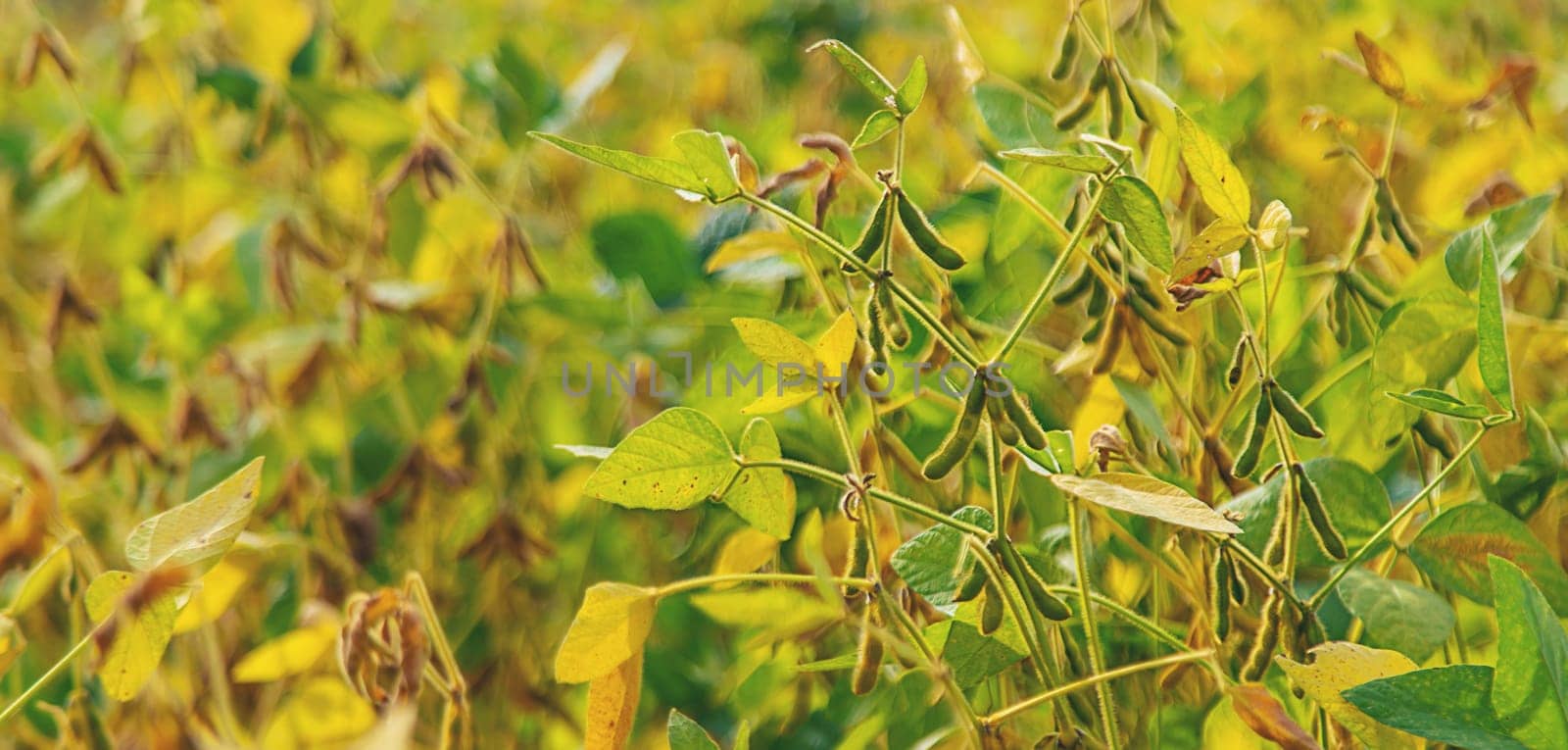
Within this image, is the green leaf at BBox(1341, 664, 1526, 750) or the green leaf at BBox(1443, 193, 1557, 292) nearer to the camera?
the green leaf at BBox(1341, 664, 1526, 750)

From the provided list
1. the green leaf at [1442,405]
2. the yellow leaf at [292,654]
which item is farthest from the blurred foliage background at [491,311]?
the green leaf at [1442,405]

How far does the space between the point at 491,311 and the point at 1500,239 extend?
54 centimetres

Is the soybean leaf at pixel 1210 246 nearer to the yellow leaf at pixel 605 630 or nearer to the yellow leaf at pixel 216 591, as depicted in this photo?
the yellow leaf at pixel 605 630

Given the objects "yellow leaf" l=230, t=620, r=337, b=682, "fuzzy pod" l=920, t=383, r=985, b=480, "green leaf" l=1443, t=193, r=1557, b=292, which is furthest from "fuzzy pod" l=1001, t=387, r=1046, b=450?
"yellow leaf" l=230, t=620, r=337, b=682

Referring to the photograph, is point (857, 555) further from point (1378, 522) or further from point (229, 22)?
point (229, 22)

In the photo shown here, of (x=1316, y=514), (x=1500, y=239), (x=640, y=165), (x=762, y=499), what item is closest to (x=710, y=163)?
(x=640, y=165)

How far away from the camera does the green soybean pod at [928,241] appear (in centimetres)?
45

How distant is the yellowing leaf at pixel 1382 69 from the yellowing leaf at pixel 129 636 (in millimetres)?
509

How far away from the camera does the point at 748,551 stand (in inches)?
24.1

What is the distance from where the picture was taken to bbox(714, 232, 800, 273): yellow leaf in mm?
587

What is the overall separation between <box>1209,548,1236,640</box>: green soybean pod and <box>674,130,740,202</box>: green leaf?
0.66 ft

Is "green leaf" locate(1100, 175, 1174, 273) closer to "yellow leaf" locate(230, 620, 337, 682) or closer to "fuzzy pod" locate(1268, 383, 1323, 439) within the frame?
"fuzzy pod" locate(1268, 383, 1323, 439)

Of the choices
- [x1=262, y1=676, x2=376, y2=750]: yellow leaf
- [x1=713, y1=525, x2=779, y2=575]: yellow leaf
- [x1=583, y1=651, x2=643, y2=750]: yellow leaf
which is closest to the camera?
[x1=583, y1=651, x2=643, y2=750]: yellow leaf

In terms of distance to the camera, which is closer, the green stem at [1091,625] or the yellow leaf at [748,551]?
the green stem at [1091,625]
